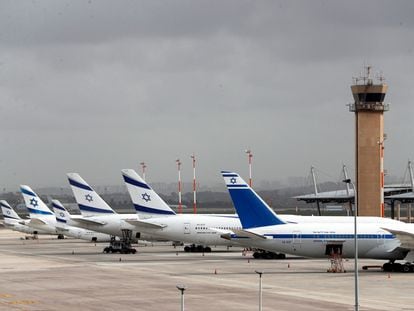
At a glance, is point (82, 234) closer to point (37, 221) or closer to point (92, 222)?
point (37, 221)

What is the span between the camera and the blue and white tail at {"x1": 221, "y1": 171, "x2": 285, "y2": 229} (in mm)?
68938

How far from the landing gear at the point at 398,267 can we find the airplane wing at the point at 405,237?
1.45 m

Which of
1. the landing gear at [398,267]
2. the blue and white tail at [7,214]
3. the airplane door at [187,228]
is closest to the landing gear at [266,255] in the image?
the airplane door at [187,228]

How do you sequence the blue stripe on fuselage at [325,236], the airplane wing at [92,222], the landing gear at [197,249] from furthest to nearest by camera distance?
the landing gear at [197,249] → the airplane wing at [92,222] → the blue stripe on fuselage at [325,236]

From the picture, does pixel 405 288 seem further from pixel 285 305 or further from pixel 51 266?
pixel 51 266

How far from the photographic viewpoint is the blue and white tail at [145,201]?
9162cm

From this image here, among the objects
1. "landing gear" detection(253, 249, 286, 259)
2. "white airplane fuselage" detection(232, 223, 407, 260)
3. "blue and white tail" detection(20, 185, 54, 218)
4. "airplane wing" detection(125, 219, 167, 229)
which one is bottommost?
"landing gear" detection(253, 249, 286, 259)

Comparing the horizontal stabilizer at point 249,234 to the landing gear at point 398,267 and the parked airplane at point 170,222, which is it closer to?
the landing gear at point 398,267

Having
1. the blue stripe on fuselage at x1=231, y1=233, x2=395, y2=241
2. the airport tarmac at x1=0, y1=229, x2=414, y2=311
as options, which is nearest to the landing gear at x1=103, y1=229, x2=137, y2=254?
the airport tarmac at x1=0, y1=229, x2=414, y2=311

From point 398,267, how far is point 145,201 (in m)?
30.5

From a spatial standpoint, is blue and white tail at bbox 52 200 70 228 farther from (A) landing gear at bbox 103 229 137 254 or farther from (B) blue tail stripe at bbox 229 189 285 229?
(B) blue tail stripe at bbox 229 189 285 229

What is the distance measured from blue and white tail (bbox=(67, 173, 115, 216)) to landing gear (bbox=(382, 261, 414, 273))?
3954cm

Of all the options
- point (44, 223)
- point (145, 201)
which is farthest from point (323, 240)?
point (44, 223)

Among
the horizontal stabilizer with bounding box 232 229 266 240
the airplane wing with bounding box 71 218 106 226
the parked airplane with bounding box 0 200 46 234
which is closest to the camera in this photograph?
the horizontal stabilizer with bounding box 232 229 266 240
